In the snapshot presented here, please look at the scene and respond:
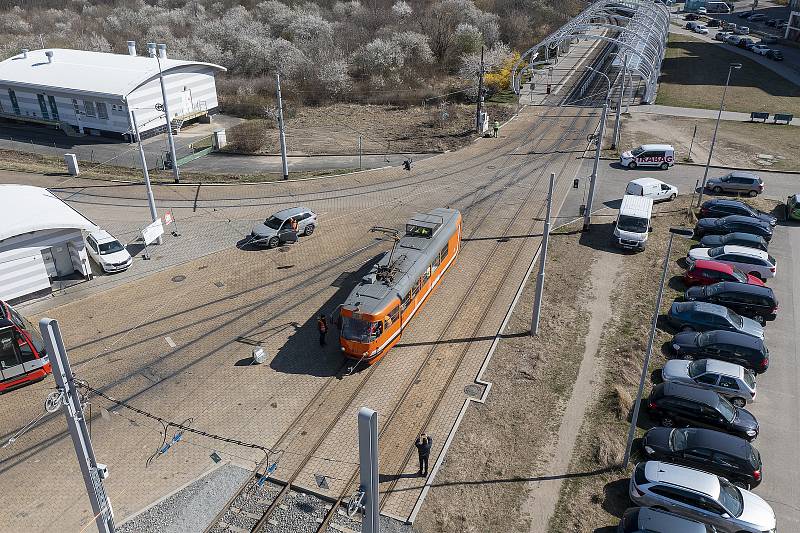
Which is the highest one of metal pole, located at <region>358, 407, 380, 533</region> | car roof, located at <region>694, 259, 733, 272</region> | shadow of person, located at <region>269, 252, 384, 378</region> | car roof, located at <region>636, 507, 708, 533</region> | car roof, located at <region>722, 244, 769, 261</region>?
metal pole, located at <region>358, 407, 380, 533</region>

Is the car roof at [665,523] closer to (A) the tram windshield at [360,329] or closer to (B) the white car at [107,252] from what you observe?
(A) the tram windshield at [360,329]

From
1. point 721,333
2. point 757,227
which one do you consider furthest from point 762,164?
point 721,333

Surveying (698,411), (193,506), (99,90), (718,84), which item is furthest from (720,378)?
(718,84)

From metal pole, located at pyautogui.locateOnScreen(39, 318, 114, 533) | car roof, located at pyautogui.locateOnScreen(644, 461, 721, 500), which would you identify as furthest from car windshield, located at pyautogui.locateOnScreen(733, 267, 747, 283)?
metal pole, located at pyautogui.locateOnScreen(39, 318, 114, 533)

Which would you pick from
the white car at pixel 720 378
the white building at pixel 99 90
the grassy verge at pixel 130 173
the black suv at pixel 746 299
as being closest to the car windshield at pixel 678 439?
the white car at pixel 720 378

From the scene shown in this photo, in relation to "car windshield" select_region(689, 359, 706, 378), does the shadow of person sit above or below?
below

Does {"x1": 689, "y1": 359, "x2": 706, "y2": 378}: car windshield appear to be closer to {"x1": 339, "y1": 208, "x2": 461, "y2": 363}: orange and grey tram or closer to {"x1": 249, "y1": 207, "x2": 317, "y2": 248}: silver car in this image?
{"x1": 339, "y1": 208, "x2": 461, "y2": 363}: orange and grey tram

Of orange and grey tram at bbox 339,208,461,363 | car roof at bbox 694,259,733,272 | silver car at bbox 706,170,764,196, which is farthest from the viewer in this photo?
silver car at bbox 706,170,764,196
